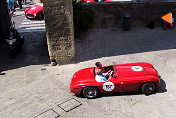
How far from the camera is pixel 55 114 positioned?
24.7ft

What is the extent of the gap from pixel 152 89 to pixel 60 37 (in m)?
5.14

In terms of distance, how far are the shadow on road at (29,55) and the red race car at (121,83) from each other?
14.4 feet

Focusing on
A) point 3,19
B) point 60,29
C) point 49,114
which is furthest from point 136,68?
point 3,19

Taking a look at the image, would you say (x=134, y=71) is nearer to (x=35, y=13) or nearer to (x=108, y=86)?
(x=108, y=86)

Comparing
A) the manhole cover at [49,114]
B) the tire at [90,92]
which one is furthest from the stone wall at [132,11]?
the manhole cover at [49,114]

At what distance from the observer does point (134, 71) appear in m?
8.31

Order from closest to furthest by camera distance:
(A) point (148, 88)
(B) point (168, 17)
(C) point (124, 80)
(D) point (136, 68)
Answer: (C) point (124, 80), (A) point (148, 88), (D) point (136, 68), (B) point (168, 17)

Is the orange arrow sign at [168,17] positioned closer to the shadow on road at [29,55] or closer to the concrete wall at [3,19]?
the shadow on road at [29,55]

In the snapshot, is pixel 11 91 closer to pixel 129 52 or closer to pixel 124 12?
pixel 129 52

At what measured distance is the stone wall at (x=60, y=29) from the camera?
1030 cm

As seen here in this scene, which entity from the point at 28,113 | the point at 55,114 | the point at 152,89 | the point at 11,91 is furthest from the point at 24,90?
the point at 152,89

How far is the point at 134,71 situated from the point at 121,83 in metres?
0.75

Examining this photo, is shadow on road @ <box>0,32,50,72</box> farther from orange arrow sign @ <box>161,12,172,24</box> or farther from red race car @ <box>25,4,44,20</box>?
orange arrow sign @ <box>161,12,172,24</box>

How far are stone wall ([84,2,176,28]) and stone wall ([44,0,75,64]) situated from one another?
187 inches
